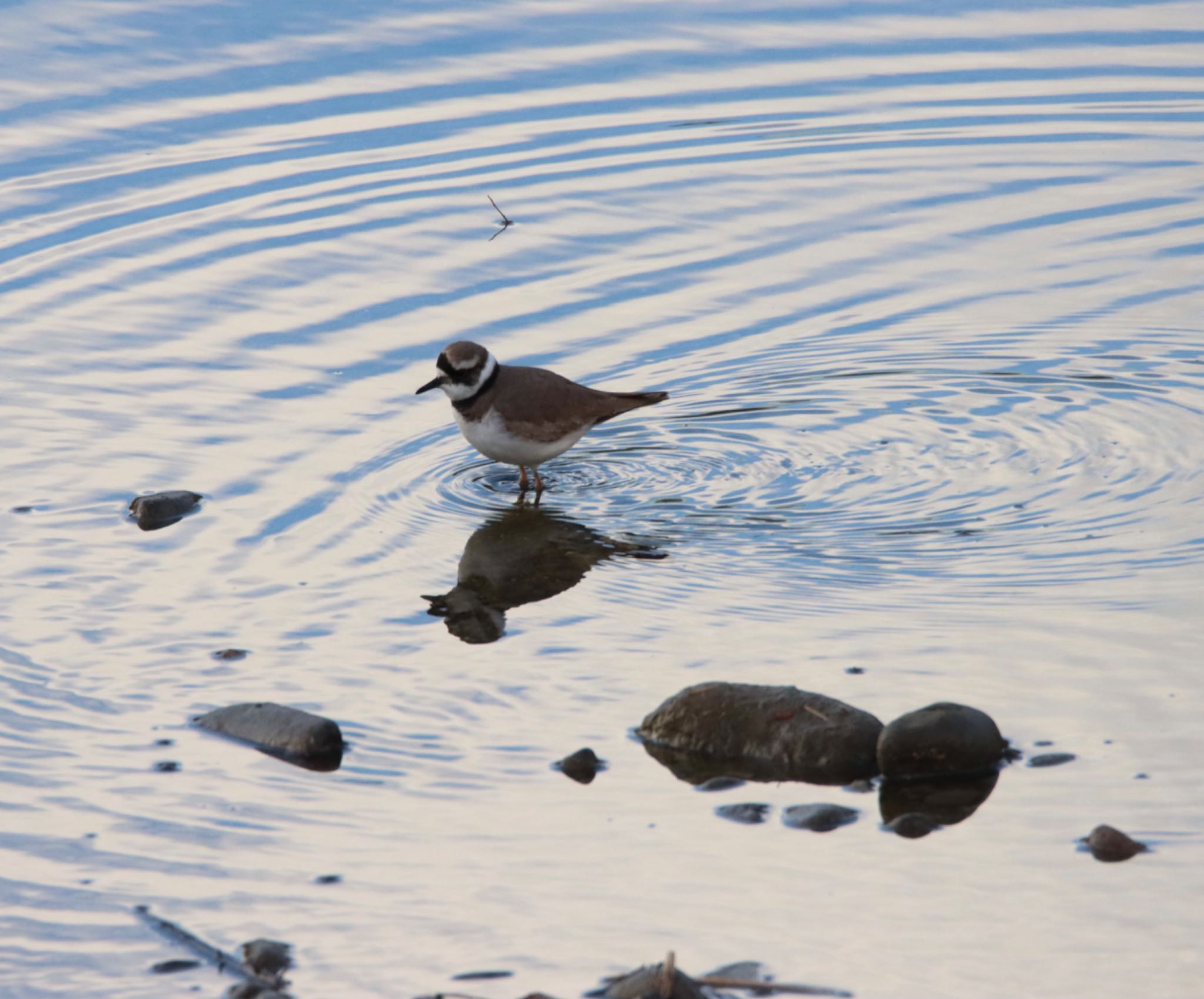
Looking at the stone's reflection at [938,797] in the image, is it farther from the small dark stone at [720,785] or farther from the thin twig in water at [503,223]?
the thin twig in water at [503,223]

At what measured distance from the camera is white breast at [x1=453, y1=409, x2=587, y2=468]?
11.7 m

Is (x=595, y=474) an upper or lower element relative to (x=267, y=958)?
upper

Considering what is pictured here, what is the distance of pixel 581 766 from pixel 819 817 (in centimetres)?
117

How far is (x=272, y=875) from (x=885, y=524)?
4.80 m

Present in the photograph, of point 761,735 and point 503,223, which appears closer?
point 761,735

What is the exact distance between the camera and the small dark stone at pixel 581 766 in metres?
8.12

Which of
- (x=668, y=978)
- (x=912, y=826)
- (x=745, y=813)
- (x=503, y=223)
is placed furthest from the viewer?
(x=503, y=223)

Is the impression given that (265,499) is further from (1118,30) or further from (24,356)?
(1118,30)

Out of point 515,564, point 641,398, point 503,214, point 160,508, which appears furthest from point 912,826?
point 503,214

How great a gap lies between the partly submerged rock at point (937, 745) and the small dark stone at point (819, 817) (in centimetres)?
39

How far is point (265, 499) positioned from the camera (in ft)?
38.2

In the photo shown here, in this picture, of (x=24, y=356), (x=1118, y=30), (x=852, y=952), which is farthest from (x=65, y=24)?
(x=852, y=952)

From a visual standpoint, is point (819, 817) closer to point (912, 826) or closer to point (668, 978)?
point (912, 826)

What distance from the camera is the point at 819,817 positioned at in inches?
300
